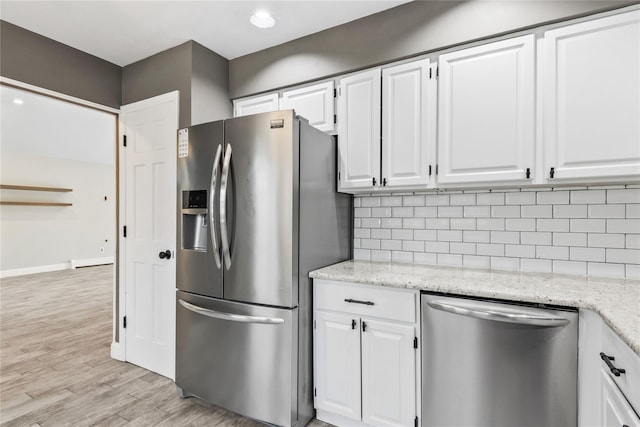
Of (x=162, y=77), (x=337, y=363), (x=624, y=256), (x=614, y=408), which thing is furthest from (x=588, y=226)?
(x=162, y=77)

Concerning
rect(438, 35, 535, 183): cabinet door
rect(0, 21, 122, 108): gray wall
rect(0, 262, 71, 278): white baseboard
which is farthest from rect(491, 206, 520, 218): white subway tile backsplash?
rect(0, 262, 71, 278): white baseboard

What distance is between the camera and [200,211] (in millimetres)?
2111

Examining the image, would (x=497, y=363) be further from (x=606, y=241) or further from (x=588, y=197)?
(x=588, y=197)

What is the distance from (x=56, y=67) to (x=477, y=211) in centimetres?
324

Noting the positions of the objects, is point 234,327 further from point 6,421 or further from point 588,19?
point 588,19

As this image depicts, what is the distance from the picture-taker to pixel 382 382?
177 cm

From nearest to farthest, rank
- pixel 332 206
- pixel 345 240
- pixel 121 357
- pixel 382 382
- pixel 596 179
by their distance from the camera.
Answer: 1. pixel 596 179
2. pixel 382 382
3. pixel 332 206
4. pixel 345 240
5. pixel 121 357

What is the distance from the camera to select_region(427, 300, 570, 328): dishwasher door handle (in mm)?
1375

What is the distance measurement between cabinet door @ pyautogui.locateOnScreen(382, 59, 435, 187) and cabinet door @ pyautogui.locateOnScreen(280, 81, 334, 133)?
402 mm

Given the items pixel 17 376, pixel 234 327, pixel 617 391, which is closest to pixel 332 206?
pixel 234 327

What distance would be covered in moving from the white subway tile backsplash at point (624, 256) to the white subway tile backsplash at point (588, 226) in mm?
128

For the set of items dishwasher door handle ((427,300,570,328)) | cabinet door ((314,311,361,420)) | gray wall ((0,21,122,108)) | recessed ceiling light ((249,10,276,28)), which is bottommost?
cabinet door ((314,311,361,420))

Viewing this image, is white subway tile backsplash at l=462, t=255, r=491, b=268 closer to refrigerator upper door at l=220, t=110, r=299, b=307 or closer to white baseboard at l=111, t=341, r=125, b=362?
refrigerator upper door at l=220, t=110, r=299, b=307

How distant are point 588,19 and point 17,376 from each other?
4537mm
